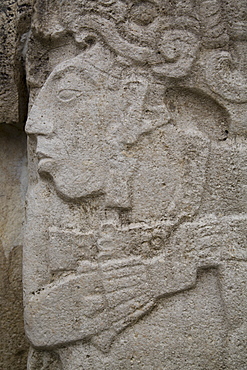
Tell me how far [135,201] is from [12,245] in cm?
66

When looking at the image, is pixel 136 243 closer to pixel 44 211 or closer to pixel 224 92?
pixel 44 211

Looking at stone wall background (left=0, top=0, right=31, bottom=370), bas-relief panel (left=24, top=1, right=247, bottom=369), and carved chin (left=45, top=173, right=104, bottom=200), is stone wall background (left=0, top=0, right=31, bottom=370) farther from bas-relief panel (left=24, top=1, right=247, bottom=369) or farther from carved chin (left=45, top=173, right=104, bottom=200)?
carved chin (left=45, top=173, right=104, bottom=200)

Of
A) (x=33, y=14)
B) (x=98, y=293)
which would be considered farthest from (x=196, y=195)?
(x=33, y=14)

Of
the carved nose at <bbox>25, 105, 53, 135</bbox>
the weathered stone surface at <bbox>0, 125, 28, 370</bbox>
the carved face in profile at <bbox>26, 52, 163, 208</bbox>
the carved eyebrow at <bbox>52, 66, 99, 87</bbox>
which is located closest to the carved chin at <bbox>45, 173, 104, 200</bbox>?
the carved face in profile at <bbox>26, 52, 163, 208</bbox>

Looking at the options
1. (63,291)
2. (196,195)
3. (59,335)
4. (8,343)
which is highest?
(196,195)

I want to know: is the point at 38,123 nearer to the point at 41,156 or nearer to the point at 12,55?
the point at 41,156

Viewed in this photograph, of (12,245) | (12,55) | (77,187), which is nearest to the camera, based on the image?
(77,187)

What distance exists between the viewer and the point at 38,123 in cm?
136

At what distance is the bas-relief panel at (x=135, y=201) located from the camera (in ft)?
4.27

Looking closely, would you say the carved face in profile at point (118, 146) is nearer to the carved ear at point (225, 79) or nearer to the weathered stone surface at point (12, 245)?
the carved ear at point (225, 79)

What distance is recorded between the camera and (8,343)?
5.36 ft

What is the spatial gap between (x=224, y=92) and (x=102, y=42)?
0.47m

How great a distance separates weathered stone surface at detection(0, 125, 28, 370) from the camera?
164 cm

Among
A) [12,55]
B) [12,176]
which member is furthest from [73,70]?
[12,176]
